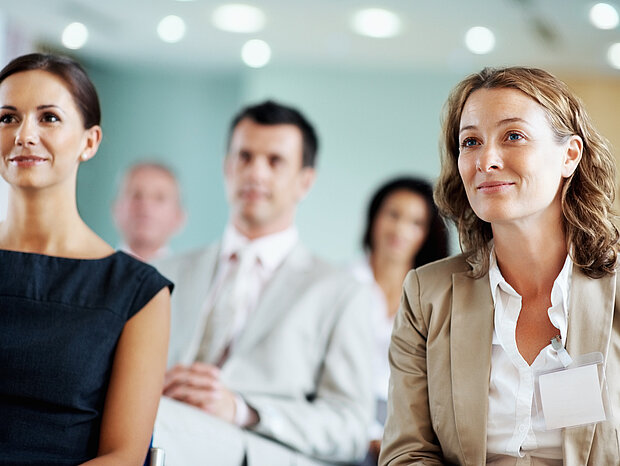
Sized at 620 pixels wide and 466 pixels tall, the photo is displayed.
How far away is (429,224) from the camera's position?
4.26 meters

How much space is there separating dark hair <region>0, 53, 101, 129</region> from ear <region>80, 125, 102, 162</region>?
1 centimetres

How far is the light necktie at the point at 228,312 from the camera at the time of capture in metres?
2.93

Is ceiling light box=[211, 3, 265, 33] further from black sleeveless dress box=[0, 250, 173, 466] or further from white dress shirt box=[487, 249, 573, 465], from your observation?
white dress shirt box=[487, 249, 573, 465]

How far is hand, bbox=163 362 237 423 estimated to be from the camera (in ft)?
8.19

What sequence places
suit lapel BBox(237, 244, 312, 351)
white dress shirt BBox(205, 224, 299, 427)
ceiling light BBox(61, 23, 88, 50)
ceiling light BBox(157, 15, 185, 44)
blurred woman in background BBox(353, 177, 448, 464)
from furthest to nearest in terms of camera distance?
ceiling light BBox(61, 23, 88, 50) < ceiling light BBox(157, 15, 185, 44) < blurred woman in background BBox(353, 177, 448, 464) < white dress shirt BBox(205, 224, 299, 427) < suit lapel BBox(237, 244, 312, 351)

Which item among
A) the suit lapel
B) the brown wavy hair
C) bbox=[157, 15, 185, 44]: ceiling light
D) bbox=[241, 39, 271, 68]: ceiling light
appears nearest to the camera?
the brown wavy hair

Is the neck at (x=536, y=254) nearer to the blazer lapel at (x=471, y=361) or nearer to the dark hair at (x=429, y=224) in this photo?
the blazer lapel at (x=471, y=361)

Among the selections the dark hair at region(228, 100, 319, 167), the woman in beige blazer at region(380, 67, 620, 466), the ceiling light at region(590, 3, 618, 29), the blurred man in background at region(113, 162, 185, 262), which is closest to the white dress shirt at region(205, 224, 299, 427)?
the dark hair at region(228, 100, 319, 167)

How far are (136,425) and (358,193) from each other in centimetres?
573

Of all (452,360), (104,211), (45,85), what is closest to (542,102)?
(452,360)

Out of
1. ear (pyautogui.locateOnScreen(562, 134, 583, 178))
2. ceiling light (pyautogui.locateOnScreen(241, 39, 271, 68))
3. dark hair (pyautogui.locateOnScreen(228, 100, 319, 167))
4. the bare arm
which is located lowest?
the bare arm

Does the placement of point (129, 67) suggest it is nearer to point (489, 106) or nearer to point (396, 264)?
point (396, 264)

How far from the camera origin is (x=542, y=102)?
5.76 feet

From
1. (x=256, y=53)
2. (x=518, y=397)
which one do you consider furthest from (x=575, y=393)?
(x=256, y=53)
